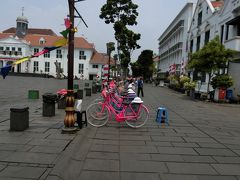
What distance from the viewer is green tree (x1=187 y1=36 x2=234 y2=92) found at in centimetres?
2181

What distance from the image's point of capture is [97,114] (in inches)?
389

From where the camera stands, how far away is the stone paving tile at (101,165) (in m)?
5.48

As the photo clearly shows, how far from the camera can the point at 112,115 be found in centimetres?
994

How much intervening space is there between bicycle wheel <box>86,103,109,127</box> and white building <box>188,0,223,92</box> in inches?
857

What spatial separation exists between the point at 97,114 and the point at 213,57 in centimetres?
1431

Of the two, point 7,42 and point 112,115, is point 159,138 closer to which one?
point 112,115

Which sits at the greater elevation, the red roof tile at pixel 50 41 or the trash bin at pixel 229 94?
the red roof tile at pixel 50 41

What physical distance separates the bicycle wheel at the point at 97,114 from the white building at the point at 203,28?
21.8 metres

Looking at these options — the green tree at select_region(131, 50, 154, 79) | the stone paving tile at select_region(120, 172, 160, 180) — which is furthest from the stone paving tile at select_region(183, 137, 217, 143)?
the green tree at select_region(131, 50, 154, 79)

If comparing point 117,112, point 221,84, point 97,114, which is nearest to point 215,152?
point 117,112

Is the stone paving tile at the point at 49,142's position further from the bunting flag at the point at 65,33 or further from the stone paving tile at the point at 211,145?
the stone paving tile at the point at 211,145

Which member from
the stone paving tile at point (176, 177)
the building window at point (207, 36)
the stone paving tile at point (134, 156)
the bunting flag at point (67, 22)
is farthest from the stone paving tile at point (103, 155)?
the building window at point (207, 36)

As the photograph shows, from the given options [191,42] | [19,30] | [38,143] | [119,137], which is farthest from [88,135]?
[19,30]

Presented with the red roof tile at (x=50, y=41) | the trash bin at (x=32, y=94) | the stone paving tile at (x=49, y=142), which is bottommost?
the stone paving tile at (x=49, y=142)
